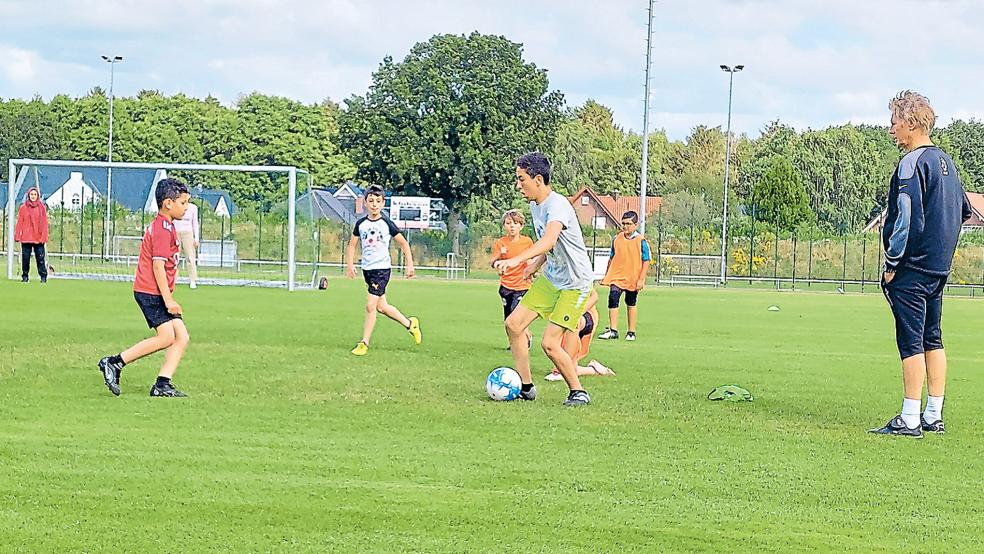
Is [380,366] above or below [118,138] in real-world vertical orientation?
below

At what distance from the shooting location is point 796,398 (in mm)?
11070

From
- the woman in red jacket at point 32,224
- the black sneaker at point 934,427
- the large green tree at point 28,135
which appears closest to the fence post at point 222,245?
the woman in red jacket at point 32,224

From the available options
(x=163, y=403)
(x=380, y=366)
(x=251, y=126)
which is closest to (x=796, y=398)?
(x=380, y=366)

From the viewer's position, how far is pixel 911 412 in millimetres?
8820

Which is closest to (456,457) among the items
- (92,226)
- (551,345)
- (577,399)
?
(551,345)

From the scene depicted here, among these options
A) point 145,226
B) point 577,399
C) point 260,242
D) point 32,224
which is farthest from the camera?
point 260,242

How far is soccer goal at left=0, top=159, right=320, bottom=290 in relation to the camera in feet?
103

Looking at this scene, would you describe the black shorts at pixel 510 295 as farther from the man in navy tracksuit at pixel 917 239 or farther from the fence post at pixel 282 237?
the fence post at pixel 282 237

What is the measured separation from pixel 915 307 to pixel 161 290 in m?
5.49

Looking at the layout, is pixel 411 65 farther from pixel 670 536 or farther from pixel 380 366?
pixel 670 536

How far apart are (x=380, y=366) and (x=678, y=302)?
19.1 meters

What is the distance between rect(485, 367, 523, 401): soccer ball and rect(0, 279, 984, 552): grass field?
22 centimetres

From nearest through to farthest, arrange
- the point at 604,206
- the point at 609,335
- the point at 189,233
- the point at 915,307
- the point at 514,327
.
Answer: the point at 915,307 → the point at 514,327 → the point at 609,335 → the point at 189,233 → the point at 604,206

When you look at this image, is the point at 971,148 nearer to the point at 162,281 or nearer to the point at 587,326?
the point at 587,326
